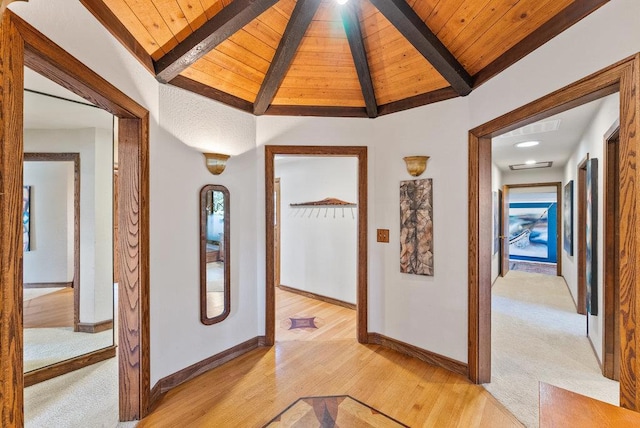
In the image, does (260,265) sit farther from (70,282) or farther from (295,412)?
(70,282)

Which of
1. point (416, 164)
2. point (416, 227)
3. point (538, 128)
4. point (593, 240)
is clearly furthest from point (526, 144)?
point (416, 227)

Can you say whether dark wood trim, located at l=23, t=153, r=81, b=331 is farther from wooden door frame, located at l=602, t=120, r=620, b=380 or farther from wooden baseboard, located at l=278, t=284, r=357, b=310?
wooden door frame, located at l=602, t=120, r=620, b=380

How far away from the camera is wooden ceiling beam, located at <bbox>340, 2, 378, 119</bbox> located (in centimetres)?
193

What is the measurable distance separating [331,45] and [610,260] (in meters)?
2.82

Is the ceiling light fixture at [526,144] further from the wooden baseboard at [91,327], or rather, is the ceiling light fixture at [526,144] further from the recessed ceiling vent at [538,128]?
the wooden baseboard at [91,327]

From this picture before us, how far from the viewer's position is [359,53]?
2.23 meters

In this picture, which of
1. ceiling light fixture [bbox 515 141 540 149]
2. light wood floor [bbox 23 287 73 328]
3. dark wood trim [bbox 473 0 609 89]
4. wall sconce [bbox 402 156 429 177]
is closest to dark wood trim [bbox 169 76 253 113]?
wall sconce [bbox 402 156 429 177]

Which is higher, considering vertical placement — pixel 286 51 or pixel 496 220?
pixel 286 51

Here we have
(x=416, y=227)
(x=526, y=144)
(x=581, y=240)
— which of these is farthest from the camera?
(x=526, y=144)

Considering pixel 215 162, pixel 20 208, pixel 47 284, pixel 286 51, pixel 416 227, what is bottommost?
pixel 47 284

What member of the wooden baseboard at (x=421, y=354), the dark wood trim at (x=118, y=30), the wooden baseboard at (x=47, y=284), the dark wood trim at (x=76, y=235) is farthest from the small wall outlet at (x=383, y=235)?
the wooden baseboard at (x=47, y=284)

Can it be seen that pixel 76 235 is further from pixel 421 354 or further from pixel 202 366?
pixel 421 354

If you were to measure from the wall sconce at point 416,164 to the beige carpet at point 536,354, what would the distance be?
180 centimetres

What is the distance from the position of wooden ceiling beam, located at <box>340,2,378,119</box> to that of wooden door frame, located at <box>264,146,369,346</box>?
0.43m
